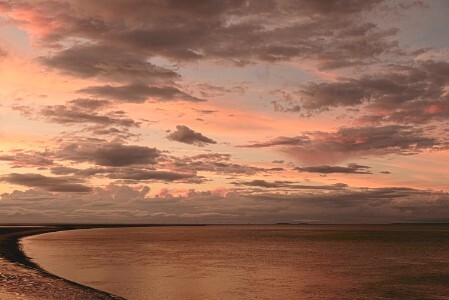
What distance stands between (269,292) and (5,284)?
60.4 feet

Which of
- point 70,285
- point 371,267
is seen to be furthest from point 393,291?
point 70,285

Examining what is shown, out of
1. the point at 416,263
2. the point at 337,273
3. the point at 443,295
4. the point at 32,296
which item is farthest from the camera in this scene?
the point at 416,263

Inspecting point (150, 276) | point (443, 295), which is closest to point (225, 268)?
point (150, 276)

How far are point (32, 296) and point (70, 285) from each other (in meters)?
6.16

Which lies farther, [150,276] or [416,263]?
[416,263]

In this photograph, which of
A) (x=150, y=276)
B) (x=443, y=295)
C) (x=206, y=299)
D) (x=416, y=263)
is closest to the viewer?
(x=206, y=299)

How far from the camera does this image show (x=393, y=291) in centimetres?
3603

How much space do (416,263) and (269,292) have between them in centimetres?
3278

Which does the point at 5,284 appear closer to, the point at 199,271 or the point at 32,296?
the point at 32,296

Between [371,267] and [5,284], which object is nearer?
[5,284]

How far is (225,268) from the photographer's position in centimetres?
5075

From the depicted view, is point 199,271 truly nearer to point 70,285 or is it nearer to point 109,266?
point 109,266

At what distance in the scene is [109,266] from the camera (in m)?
50.8

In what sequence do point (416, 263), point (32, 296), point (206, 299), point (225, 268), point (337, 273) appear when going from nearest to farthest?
point (32, 296) < point (206, 299) < point (337, 273) < point (225, 268) < point (416, 263)
